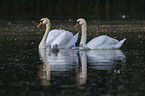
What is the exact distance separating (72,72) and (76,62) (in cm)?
225

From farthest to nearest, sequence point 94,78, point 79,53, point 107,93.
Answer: point 79,53
point 94,78
point 107,93

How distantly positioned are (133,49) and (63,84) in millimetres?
8028

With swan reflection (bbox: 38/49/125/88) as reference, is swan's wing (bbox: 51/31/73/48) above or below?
above

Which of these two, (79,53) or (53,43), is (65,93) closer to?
(79,53)

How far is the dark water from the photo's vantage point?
10086mm

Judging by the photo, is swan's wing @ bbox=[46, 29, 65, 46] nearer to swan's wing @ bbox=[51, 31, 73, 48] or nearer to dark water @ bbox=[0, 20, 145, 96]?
swan's wing @ bbox=[51, 31, 73, 48]

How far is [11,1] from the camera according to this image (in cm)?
8994

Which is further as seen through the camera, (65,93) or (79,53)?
(79,53)

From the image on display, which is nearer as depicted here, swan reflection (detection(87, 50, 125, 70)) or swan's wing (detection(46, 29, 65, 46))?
swan reflection (detection(87, 50, 125, 70))

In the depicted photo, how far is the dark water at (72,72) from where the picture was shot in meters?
10.1

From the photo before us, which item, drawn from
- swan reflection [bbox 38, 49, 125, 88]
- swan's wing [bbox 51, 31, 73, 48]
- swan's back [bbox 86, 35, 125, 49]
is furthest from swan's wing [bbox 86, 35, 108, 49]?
swan's wing [bbox 51, 31, 73, 48]

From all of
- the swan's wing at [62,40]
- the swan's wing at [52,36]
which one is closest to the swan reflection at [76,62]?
the swan's wing at [62,40]

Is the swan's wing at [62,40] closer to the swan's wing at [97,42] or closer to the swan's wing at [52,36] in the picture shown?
the swan's wing at [52,36]

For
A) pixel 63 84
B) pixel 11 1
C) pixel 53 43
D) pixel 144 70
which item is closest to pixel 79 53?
pixel 53 43
